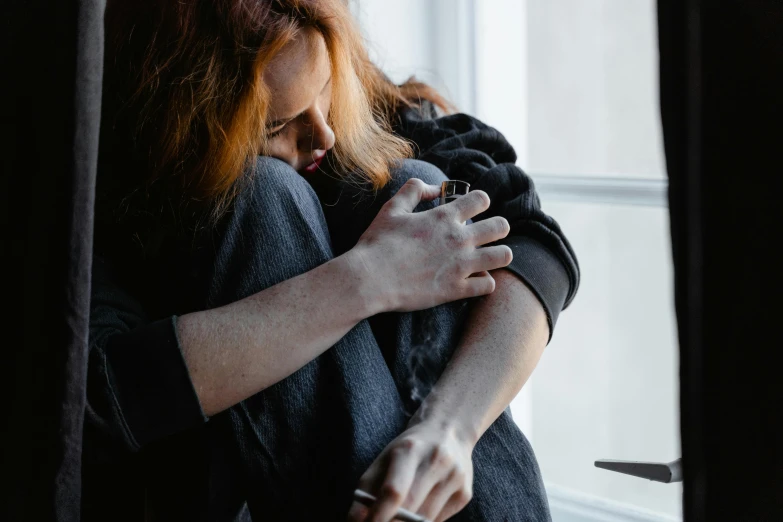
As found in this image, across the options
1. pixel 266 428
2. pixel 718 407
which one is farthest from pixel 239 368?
pixel 718 407

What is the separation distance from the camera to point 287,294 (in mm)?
725

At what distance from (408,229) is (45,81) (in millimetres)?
362

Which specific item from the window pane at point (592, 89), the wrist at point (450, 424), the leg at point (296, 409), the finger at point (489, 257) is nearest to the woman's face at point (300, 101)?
the leg at point (296, 409)

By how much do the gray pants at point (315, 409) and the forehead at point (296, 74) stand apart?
0.06 metres

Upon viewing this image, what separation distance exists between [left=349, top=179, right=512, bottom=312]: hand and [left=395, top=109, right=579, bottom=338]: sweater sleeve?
53mm

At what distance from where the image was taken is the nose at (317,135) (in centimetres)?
85

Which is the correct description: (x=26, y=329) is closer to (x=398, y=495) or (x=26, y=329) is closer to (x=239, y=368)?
(x=239, y=368)

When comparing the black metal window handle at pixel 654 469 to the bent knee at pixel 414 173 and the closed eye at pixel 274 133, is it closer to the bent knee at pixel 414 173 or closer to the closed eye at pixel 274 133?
the bent knee at pixel 414 173

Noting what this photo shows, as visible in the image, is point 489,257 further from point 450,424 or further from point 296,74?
point 296,74

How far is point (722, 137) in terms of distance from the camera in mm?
450

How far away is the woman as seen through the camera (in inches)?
27.4

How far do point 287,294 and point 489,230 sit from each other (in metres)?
0.22

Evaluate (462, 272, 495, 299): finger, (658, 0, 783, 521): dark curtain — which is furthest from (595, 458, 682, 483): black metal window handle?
(462, 272, 495, 299): finger

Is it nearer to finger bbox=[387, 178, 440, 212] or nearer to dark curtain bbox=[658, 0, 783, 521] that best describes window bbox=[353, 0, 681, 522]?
finger bbox=[387, 178, 440, 212]
